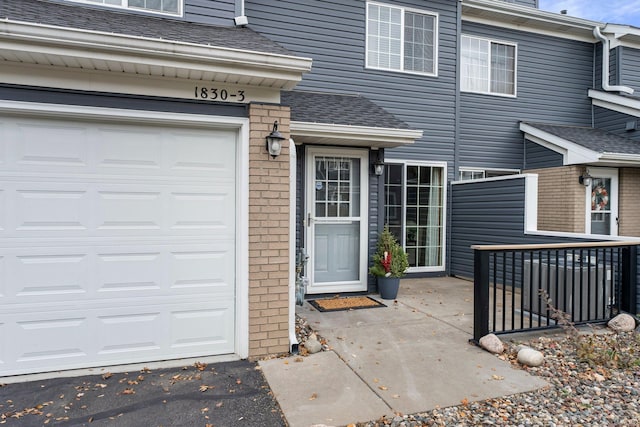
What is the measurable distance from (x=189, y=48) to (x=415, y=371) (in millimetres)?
3429

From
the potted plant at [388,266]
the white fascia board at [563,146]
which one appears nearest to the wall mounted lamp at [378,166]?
the potted plant at [388,266]

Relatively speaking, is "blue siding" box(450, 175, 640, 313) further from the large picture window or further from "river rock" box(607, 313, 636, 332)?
"river rock" box(607, 313, 636, 332)

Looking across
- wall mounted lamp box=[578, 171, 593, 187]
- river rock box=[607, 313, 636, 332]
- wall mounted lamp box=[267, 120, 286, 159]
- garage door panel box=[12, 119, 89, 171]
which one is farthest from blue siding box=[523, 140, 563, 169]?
garage door panel box=[12, 119, 89, 171]

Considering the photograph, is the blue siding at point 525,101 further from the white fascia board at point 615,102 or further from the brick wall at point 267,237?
the brick wall at point 267,237

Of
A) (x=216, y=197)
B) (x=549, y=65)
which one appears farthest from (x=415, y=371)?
(x=549, y=65)

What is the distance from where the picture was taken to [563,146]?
7.83m

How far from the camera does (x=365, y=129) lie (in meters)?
5.80

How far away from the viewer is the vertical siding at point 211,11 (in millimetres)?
4836

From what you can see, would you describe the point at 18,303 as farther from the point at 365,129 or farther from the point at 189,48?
the point at 365,129

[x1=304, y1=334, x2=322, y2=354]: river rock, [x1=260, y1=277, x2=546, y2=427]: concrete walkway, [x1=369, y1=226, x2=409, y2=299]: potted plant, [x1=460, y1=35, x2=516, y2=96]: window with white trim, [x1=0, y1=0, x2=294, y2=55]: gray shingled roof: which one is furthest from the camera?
[x1=460, y1=35, x2=516, y2=96]: window with white trim

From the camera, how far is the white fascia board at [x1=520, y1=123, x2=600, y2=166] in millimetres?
7371

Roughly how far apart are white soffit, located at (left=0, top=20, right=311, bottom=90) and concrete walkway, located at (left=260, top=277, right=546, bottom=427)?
8.93 feet

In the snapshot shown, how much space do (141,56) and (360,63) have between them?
16.3ft

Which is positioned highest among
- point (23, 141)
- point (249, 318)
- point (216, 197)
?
point (23, 141)
